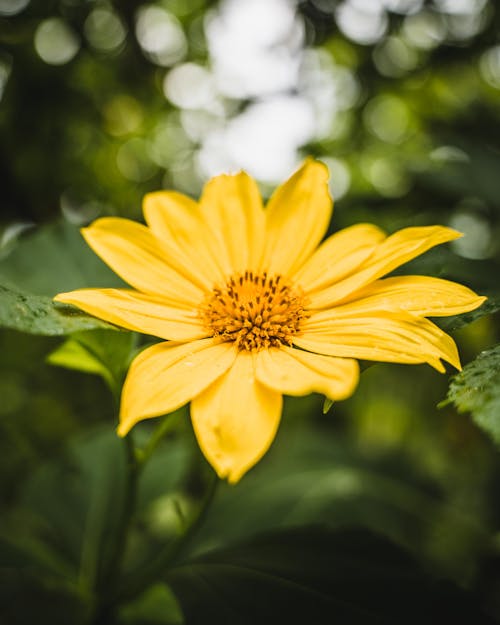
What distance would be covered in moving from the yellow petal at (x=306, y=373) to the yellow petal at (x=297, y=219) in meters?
0.33

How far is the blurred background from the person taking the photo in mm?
1911

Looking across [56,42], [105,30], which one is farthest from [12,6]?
[105,30]

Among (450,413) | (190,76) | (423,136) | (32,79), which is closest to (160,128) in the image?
(190,76)

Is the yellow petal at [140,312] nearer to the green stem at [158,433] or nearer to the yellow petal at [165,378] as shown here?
the yellow petal at [165,378]

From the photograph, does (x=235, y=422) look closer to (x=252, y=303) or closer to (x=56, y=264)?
(x=252, y=303)

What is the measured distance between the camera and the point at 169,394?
2.72 ft

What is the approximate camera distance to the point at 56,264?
4.47 ft

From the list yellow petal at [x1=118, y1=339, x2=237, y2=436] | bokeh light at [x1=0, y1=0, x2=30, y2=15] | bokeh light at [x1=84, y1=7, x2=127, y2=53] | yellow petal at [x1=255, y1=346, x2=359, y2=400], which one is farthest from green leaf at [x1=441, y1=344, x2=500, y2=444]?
bokeh light at [x1=84, y1=7, x2=127, y2=53]

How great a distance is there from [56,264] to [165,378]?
64cm

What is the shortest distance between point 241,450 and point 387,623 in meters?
0.53

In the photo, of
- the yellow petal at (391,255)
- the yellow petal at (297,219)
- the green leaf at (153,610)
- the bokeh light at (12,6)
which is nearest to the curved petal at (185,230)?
the yellow petal at (297,219)

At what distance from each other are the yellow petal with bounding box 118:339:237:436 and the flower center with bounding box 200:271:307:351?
103 millimetres

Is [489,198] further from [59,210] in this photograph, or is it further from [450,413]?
[59,210]

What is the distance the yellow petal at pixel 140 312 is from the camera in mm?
931
